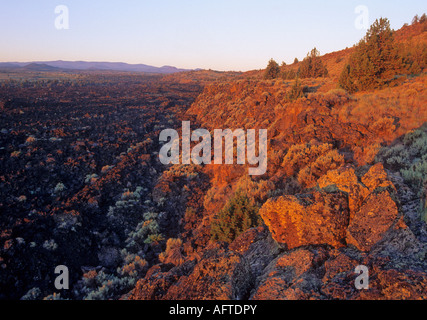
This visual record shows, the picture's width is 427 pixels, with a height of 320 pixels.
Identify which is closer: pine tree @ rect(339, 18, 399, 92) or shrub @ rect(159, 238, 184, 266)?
shrub @ rect(159, 238, 184, 266)

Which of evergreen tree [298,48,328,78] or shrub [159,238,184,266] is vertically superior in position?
evergreen tree [298,48,328,78]

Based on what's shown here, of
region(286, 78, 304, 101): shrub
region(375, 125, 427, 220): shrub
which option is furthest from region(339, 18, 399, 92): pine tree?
region(375, 125, 427, 220): shrub

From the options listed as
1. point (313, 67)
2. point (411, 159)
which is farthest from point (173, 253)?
point (313, 67)

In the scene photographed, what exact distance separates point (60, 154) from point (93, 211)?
5.72m

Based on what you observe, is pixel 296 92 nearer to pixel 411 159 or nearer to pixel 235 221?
pixel 411 159

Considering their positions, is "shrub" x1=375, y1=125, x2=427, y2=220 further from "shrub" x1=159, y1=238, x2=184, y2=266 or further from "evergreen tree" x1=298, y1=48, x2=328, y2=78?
"evergreen tree" x1=298, y1=48, x2=328, y2=78

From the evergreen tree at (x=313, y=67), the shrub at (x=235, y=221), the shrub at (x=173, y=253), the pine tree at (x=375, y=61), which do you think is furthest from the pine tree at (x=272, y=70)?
the shrub at (x=173, y=253)

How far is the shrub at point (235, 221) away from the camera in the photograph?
19.0 feet

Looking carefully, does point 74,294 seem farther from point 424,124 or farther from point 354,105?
point 354,105

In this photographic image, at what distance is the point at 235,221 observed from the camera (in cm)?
591

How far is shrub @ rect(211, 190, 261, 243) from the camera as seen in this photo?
5.78 metres
